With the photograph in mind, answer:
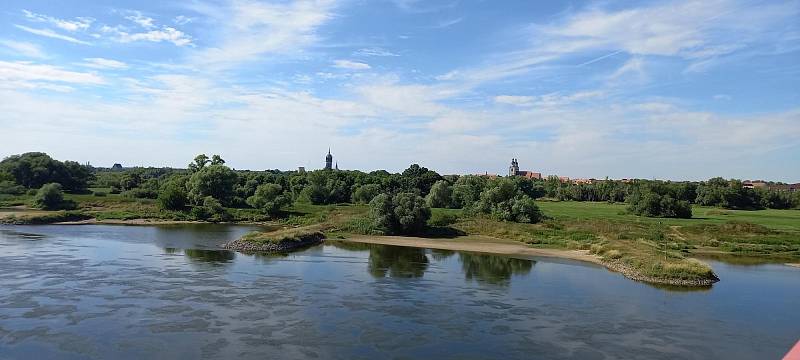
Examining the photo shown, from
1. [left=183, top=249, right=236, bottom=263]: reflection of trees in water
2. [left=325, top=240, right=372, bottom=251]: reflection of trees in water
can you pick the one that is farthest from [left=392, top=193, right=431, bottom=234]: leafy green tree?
[left=183, top=249, right=236, bottom=263]: reflection of trees in water

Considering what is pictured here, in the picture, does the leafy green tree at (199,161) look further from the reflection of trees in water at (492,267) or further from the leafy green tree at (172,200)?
the reflection of trees in water at (492,267)

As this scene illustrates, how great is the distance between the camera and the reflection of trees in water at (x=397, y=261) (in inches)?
1640

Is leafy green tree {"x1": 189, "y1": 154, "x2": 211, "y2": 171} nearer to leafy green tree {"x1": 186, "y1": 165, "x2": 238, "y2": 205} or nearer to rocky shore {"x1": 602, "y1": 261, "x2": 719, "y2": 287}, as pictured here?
leafy green tree {"x1": 186, "y1": 165, "x2": 238, "y2": 205}

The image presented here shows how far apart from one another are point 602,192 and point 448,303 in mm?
111860

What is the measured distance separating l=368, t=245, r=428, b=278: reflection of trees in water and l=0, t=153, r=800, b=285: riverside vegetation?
340 inches

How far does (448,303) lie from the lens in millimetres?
31922

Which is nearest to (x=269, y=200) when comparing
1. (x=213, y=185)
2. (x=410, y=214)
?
(x=213, y=185)

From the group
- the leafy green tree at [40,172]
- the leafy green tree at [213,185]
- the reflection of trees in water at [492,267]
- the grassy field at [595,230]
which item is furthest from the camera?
the leafy green tree at [40,172]

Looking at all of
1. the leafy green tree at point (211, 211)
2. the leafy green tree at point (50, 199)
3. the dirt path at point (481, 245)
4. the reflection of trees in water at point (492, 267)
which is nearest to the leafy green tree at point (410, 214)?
the dirt path at point (481, 245)

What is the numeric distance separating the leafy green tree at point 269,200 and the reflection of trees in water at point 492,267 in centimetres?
3452

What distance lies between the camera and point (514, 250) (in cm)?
5575

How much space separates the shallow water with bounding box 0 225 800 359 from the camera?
78.1ft

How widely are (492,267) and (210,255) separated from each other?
23.2 meters

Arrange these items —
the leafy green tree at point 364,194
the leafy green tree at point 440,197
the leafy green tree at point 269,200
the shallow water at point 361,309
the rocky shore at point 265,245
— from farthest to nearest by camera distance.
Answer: the leafy green tree at point 364,194, the leafy green tree at point 440,197, the leafy green tree at point 269,200, the rocky shore at point 265,245, the shallow water at point 361,309
